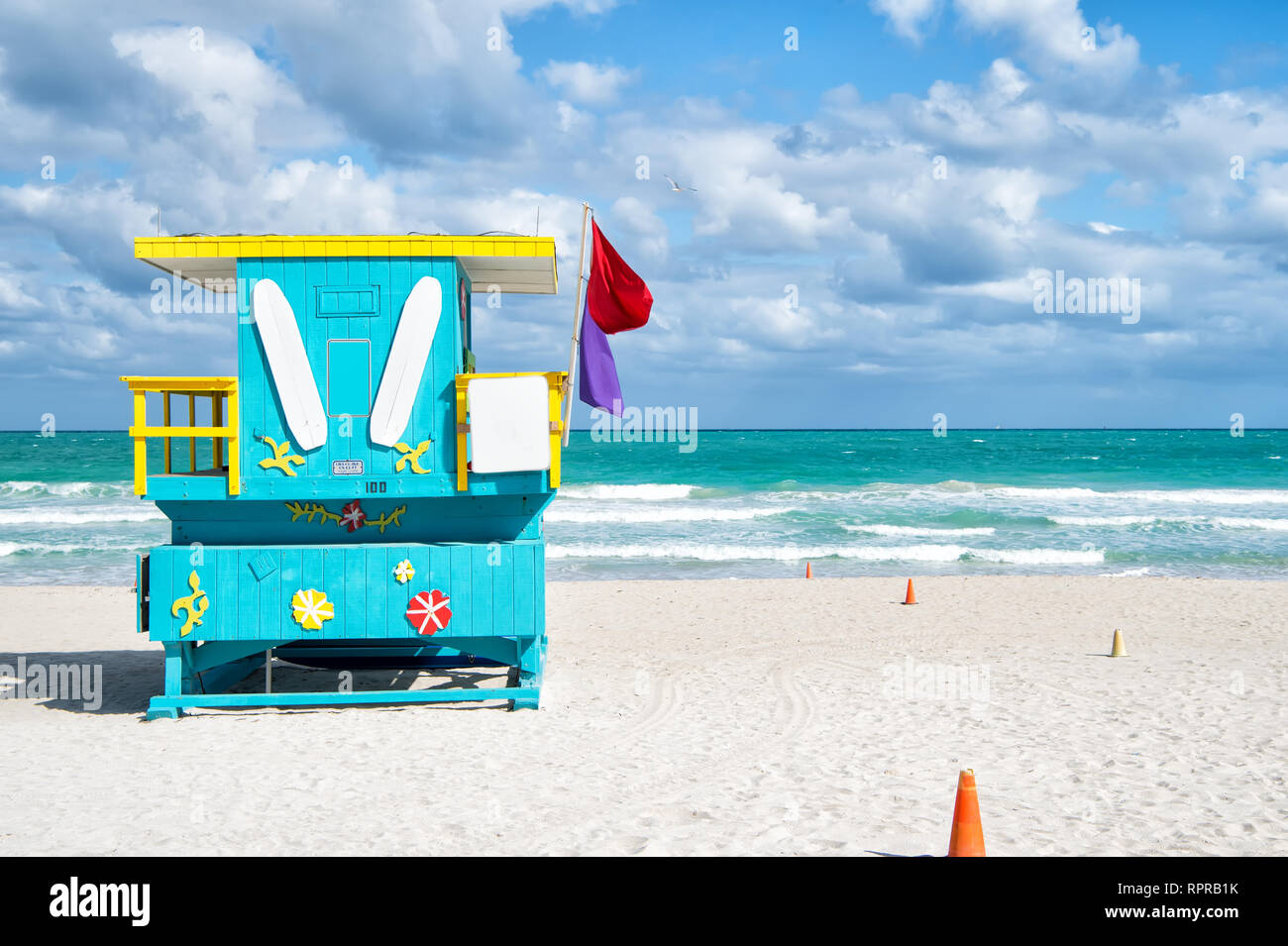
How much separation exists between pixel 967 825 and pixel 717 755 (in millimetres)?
2678

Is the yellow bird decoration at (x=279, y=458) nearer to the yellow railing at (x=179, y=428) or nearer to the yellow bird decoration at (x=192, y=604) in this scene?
the yellow railing at (x=179, y=428)

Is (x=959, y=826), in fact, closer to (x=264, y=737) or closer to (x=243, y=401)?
(x=264, y=737)

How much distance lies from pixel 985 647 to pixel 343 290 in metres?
9.00

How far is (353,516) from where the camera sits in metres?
8.90

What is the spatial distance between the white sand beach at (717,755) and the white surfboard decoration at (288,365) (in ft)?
8.65

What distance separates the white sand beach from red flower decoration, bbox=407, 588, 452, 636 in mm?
875

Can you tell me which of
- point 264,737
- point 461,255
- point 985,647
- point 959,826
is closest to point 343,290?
point 461,255

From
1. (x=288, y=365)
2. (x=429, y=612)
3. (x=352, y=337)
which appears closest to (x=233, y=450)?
(x=288, y=365)

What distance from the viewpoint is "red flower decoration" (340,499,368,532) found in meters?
8.87

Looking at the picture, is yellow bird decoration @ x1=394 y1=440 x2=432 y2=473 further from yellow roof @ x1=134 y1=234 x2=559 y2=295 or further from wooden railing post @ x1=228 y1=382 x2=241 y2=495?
yellow roof @ x1=134 y1=234 x2=559 y2=295

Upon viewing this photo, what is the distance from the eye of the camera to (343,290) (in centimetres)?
860

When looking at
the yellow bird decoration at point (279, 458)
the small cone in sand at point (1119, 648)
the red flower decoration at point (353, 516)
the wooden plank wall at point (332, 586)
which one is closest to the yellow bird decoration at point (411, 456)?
the red flower decoration at point (353, 516)

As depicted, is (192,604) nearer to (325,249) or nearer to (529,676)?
(529,676)

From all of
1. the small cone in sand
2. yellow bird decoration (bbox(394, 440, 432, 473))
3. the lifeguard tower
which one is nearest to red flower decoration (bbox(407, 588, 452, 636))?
the lifeguard tower
